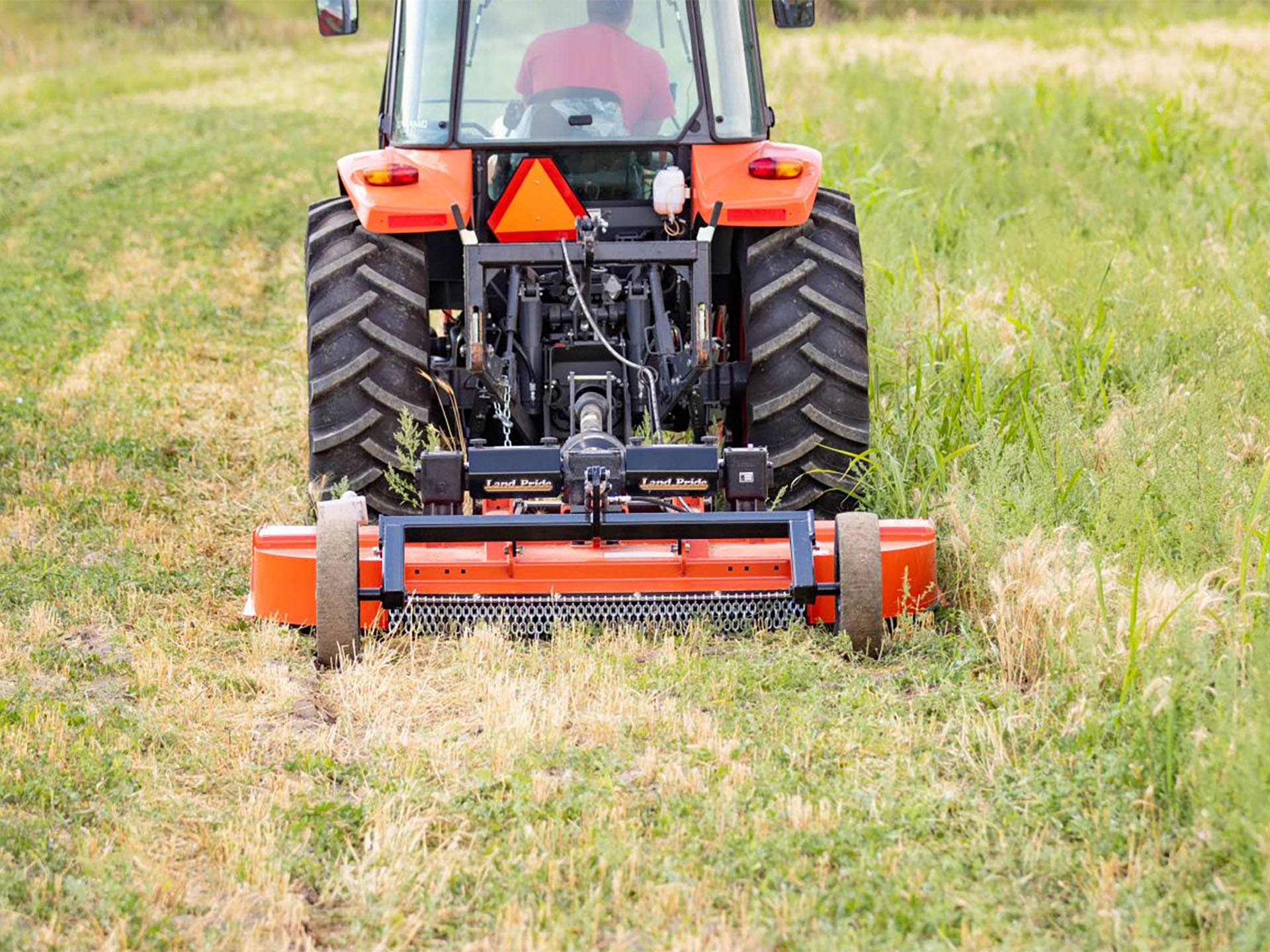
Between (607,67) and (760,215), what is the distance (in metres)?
0.70

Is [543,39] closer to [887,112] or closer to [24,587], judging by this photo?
[24,587]

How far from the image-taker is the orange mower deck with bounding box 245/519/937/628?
460 centimetres

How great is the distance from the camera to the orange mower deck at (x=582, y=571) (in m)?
4.60

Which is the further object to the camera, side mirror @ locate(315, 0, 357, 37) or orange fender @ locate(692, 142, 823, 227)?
side mirror @ locate(315, 0, 357, 37)

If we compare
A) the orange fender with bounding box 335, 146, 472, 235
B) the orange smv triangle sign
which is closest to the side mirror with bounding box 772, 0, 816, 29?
the orange smv triangle sign

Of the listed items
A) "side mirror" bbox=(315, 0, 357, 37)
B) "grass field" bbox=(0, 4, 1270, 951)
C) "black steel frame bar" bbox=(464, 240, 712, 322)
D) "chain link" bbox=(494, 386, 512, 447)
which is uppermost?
"side mirror" bbox=(315, 0, 357, 37)

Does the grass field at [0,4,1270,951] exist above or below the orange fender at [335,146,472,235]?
below

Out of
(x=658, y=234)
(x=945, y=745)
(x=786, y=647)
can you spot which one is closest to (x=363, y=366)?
(x=658, y=234)

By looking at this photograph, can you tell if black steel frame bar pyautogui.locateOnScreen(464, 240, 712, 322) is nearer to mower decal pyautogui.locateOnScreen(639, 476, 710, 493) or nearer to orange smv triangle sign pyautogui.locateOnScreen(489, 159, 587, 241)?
orange smv triangle sign pyautogui.locateOnScreen(489, 159, 587, 241)

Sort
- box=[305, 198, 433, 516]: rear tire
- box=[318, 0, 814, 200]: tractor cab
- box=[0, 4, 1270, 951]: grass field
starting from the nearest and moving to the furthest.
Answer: box=[0, 4, 1270, 951]: grass field → box=[305, 198, 433, 516]: rear tire → box=[318, 0, 814, 200]: tractor cab

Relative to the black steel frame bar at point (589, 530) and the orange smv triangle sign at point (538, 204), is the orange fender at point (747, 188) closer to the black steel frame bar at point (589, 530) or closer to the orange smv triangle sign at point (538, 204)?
the orange smv triangle sign at point (538, 204)

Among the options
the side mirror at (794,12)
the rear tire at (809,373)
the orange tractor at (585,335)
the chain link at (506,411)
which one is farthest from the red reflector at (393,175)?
the side mirror at (794,12)

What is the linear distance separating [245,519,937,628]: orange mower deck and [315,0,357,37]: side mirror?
5.59 feet

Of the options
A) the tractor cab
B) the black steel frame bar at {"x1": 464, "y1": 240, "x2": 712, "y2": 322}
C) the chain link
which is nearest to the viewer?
the black steel frame bar at {"x1": 464, "y1": 240, "x2": 712, "y2": 322}
